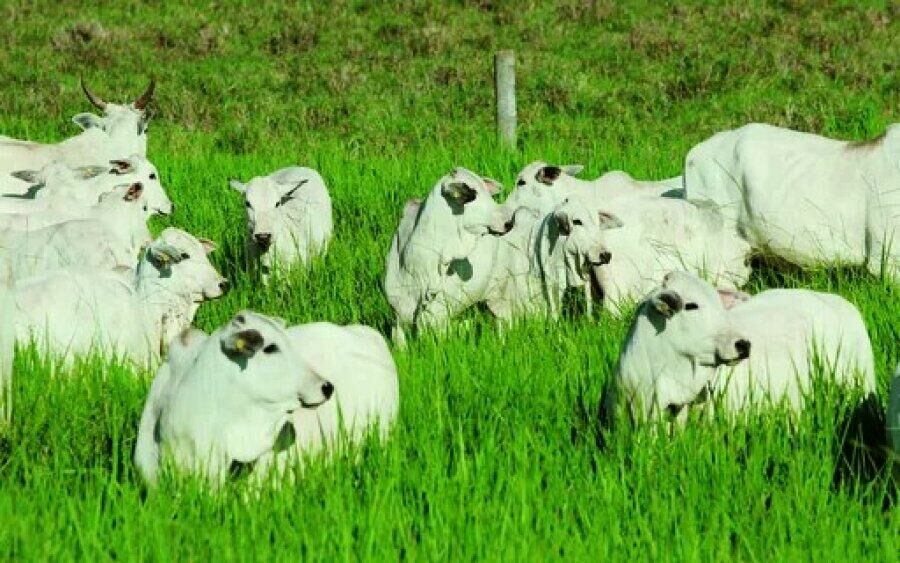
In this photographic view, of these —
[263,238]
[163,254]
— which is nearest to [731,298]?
[163,254]

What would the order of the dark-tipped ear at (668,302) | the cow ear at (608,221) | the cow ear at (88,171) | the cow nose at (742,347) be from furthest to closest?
the cow ear at (88,171)
the cow ear at (608,221)
the dark-tipped ear at (668,302)
the cow nose at (742,347)

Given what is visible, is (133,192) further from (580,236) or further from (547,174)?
(580,236)

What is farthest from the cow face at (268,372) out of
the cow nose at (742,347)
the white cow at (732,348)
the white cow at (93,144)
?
the white cow at (93,144)

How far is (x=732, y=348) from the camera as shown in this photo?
5.44m

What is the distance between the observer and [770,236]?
9391mm

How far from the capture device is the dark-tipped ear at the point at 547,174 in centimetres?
994

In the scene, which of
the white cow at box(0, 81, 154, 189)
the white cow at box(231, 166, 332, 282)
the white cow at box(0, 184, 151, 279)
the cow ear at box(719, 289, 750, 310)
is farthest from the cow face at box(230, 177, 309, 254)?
the cow ear at box(719, 289, 750, 310)

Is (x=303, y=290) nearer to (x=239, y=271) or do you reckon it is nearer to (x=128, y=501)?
(x=239, y=271)

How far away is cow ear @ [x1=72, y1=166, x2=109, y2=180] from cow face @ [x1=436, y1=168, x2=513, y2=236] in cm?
386

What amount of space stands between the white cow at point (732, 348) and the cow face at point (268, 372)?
1167mm

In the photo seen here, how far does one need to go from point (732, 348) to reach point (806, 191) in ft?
13.3

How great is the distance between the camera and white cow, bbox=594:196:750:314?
890 cm

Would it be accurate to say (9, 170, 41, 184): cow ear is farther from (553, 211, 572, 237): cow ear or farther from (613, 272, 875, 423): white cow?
(613, 272, 875, 423): white cow

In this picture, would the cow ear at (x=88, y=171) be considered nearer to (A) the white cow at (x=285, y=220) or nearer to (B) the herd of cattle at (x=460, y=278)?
(B) the herd of cattle at (x=460, y=278)
